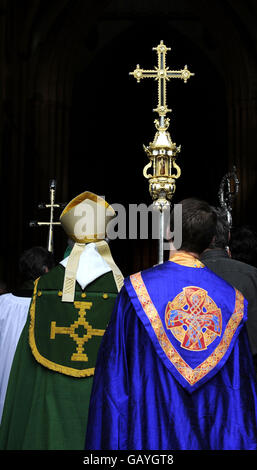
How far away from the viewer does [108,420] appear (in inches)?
85.1

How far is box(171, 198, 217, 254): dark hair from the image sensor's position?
7.55 ft

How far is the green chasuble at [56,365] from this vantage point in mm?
3070

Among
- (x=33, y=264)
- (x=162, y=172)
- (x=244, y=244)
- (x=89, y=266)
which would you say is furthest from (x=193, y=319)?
(x=162, y=172)

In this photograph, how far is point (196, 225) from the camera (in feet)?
7.57

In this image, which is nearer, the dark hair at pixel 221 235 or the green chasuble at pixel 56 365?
the green chasuble at pixel 56 365

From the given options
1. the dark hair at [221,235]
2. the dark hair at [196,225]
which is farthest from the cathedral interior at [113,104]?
the dark hair at [196,225]

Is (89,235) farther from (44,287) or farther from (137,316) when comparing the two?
(137,316)

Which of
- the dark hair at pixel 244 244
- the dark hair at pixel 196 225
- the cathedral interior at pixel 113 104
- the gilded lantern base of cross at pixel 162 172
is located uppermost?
the cathedral interior at pixel 113 104

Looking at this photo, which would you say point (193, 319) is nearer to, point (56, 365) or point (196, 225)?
point (196, 225)

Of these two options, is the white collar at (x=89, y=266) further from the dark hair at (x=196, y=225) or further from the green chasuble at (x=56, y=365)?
the dark hair at (x=196, y=225)

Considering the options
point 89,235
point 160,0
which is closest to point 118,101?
point 160,0

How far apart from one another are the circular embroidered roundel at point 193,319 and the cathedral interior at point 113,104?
766 cm

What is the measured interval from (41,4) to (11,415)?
10735mm

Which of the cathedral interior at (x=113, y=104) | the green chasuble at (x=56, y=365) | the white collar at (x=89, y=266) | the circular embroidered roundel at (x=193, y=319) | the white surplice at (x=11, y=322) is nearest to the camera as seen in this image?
the circular embroidered roundel at (x=193, y=319)
